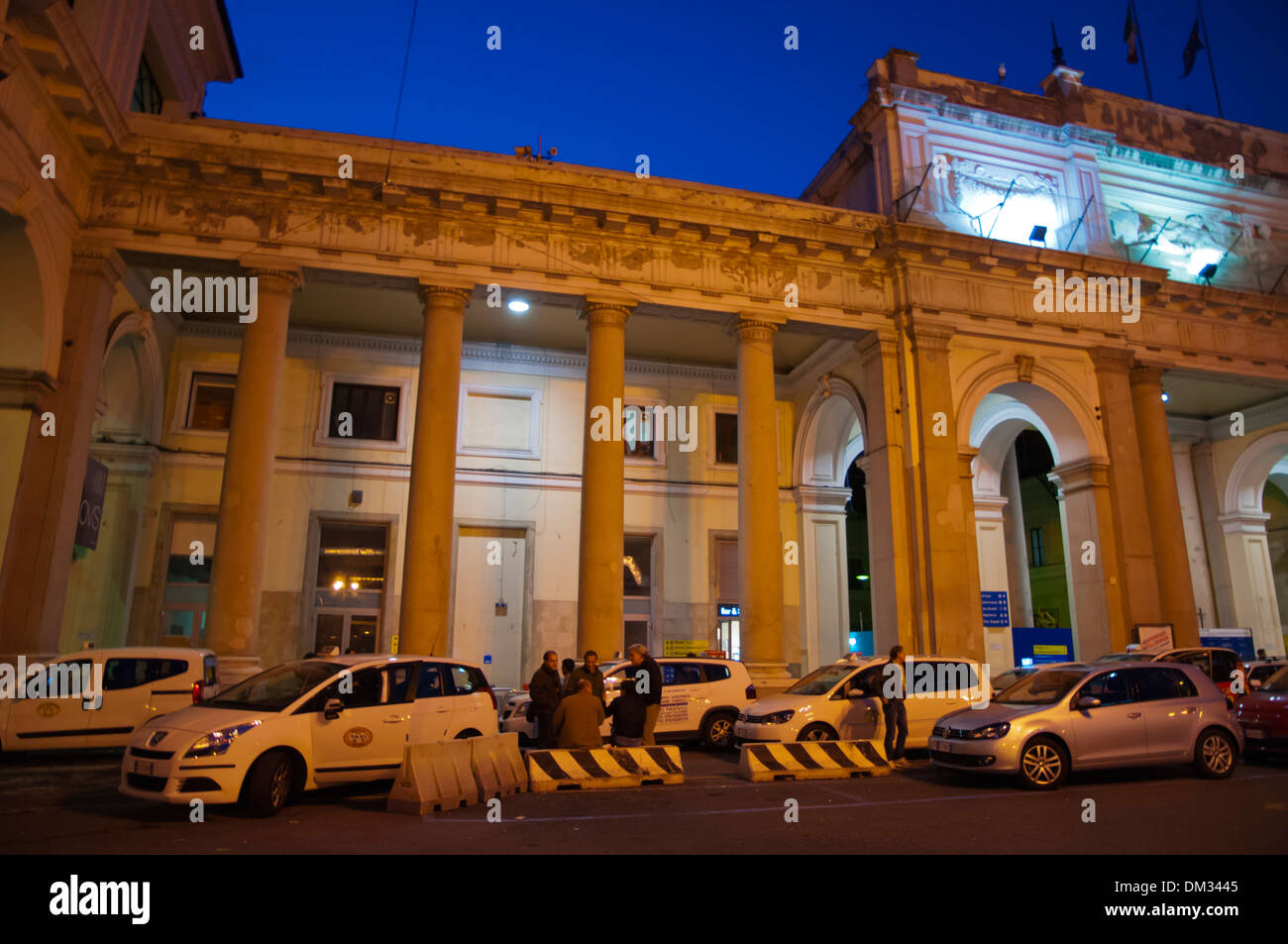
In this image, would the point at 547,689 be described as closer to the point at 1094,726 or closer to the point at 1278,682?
the point at 1094,726

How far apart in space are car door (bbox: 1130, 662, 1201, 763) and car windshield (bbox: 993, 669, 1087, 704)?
80cm

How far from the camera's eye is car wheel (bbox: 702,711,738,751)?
13.0 meters

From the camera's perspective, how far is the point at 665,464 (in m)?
22.4

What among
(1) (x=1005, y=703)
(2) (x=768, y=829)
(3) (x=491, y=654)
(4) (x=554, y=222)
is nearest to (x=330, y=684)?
(2) (x=768, y=829)

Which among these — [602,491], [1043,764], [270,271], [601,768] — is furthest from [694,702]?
[270,271]

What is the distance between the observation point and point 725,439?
23.2 metres

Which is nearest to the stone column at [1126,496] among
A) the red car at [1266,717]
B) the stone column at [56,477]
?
the red car at [1266,717]

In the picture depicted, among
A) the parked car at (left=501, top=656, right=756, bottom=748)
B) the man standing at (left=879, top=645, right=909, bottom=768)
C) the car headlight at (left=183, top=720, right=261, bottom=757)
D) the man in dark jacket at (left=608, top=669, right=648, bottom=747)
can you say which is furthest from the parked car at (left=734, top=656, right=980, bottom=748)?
the car headlight at (left=183, top=720, right=261, bottom=757)

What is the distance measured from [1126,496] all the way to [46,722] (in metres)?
20.8

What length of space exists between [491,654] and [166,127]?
1314 centimetres

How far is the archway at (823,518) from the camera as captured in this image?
73.2 feet

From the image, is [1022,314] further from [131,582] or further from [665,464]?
[131,582]
